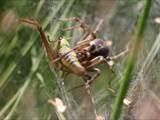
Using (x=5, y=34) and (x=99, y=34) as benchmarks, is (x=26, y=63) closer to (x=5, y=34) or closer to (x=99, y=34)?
(x=5, y=34)

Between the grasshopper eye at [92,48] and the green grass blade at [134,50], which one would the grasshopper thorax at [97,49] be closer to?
the grasshopper eye at [92,48]

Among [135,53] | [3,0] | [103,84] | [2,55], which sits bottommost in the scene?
[103,84]

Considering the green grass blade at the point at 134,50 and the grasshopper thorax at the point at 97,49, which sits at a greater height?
the green grass blade at the point at 134,50

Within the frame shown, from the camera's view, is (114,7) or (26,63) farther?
(114,7)

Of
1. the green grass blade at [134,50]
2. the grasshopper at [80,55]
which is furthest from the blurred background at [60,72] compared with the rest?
the green grass blade at [134,50]

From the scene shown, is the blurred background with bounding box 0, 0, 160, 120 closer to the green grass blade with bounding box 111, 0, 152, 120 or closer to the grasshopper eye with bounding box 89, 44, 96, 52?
the grasshopper eye with bounding box 89, 44, 96, 52

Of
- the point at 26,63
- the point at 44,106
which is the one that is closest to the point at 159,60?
the point at 44,106

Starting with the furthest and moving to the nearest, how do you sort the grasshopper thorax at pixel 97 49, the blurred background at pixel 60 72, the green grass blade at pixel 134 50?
the grasshopper thorax at pixel 97 49 < the blurred background at pixel 60 72 < the green grass blade at pixel 134 50

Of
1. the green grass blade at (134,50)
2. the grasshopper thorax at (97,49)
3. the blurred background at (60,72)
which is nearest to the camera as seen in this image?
the green grass blade at (134,50)

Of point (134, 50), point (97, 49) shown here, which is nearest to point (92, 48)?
point (97, 49)
